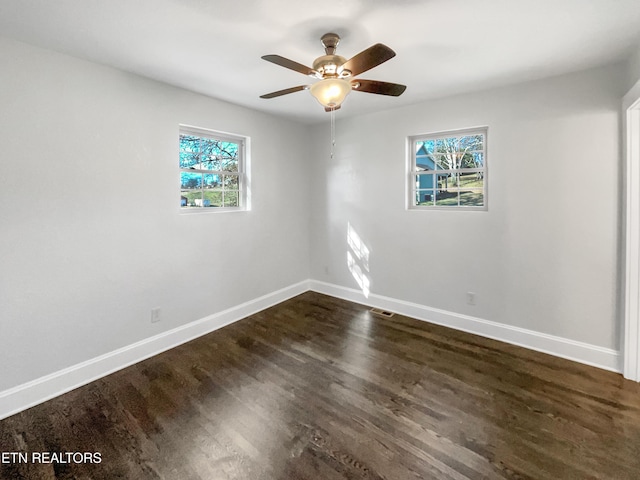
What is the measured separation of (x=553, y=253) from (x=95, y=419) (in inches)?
151

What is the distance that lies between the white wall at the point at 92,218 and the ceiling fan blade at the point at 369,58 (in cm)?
191

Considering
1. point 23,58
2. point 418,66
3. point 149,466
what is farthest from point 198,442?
point 418,66

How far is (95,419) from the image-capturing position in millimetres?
1953

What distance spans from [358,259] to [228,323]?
184 cm

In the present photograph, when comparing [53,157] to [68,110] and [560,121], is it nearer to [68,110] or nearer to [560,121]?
[68,110]

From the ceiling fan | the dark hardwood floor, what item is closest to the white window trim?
the dark hardwood floor

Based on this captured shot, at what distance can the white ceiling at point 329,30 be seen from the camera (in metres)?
1.64

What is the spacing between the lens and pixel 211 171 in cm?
328

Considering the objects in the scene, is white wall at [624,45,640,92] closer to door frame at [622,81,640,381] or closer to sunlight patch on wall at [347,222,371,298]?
door frame at [622,81,640,381]

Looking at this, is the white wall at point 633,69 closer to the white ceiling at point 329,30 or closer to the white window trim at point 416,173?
the white ceiling at point 329,30

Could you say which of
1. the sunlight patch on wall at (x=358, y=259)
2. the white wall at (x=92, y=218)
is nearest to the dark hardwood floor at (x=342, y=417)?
the white wall at (x=92, y=218)

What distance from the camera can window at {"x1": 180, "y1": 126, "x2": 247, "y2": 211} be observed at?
3067 mm

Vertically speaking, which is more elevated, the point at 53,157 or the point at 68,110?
the point at 68,110

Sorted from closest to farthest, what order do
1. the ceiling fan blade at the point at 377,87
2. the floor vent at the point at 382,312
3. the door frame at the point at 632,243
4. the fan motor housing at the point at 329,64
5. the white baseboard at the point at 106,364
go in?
1. the fan motor housing at the point at 329,64
2. the ceiling fan blade at the point at 377,87
3. the white baseboard at the point at 106,364
4. the door frame at the point at 632,243
5. the floor vent at the point at 382,312
